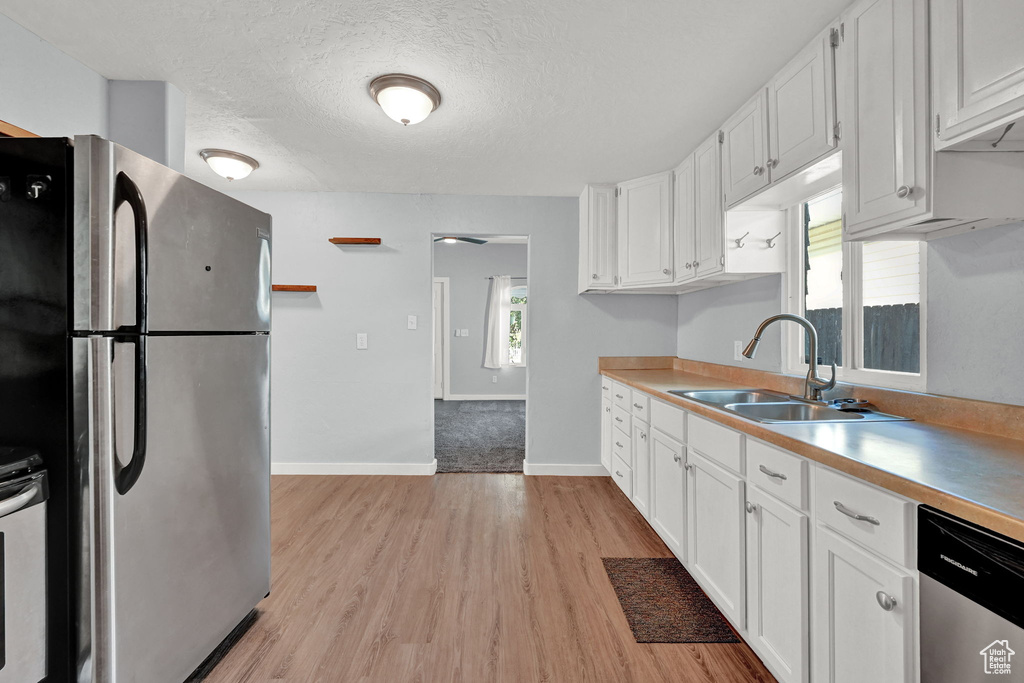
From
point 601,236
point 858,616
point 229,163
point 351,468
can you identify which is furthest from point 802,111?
point 351,468

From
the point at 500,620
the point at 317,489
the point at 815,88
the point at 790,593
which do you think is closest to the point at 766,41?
the point at 815,88

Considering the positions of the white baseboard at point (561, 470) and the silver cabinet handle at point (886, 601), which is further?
the white baseboard at point (561, 470)

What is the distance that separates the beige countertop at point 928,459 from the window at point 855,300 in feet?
1.24

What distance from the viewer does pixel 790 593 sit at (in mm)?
1383

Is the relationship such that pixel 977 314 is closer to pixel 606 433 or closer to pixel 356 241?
pixel 606 433

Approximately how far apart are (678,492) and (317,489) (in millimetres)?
2625

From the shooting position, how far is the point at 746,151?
7.14 ft

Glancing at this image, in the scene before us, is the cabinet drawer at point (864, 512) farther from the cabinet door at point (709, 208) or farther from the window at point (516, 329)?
the window at point (516, 329)

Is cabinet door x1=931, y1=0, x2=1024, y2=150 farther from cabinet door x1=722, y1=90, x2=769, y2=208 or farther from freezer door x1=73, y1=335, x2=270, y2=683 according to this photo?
freezer door x1=73, y1=335, x2=270, y2=683

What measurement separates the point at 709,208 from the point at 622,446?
1602mm

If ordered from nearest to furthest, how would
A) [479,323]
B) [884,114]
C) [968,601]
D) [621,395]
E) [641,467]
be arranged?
[968,601], [884,114], [641,467], [621,395], [479,323]

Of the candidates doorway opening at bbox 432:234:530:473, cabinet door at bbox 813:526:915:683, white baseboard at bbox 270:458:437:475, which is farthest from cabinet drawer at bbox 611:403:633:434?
doorway opening at bbox 432:234:530:473

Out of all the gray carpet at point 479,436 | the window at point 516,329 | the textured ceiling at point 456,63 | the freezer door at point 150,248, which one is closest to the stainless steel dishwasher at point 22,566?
the freezer door at point 150,248

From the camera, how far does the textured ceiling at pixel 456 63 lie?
1.66 m
